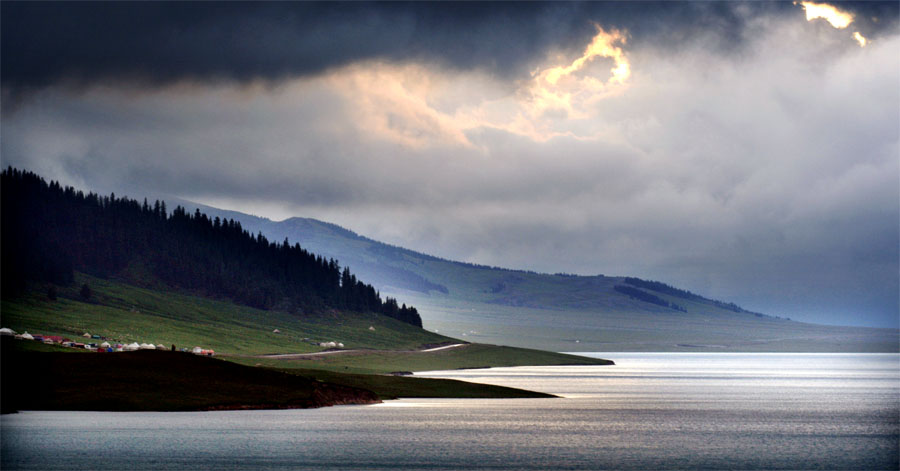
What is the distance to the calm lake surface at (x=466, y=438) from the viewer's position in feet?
243

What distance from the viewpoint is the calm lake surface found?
74125 mm

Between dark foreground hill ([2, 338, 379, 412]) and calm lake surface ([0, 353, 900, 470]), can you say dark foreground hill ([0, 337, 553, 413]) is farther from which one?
calm lake surface ([0, 353, 900, 470])

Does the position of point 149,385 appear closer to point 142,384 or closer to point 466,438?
point 142,384

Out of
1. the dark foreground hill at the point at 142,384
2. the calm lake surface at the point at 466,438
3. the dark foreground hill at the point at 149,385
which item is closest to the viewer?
the calm lake surface at the point at 466,438

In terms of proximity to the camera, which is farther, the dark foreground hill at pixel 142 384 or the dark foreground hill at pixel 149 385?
the dark foreground hill at pixel 149 385

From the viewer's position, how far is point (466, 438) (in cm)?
9081

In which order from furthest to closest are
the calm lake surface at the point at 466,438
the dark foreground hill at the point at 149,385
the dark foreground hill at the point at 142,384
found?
the dark foreground hill at the point at 149,385 → the dark foreground hill at the point at 142,384 → the calm lake surface at the point at 466,438

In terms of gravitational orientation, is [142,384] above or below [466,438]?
above

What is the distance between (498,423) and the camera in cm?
10775

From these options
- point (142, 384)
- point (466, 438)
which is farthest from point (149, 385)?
point (466, 438)

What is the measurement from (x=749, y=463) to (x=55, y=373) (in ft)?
294

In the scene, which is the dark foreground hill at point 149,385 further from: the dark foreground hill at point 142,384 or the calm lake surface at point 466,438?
the calm lake surface at point 466,438

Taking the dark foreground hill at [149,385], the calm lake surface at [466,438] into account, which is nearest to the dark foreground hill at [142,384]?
the dark foreground hill at [149,385]

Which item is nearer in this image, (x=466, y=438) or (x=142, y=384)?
(x=466, y=438)
